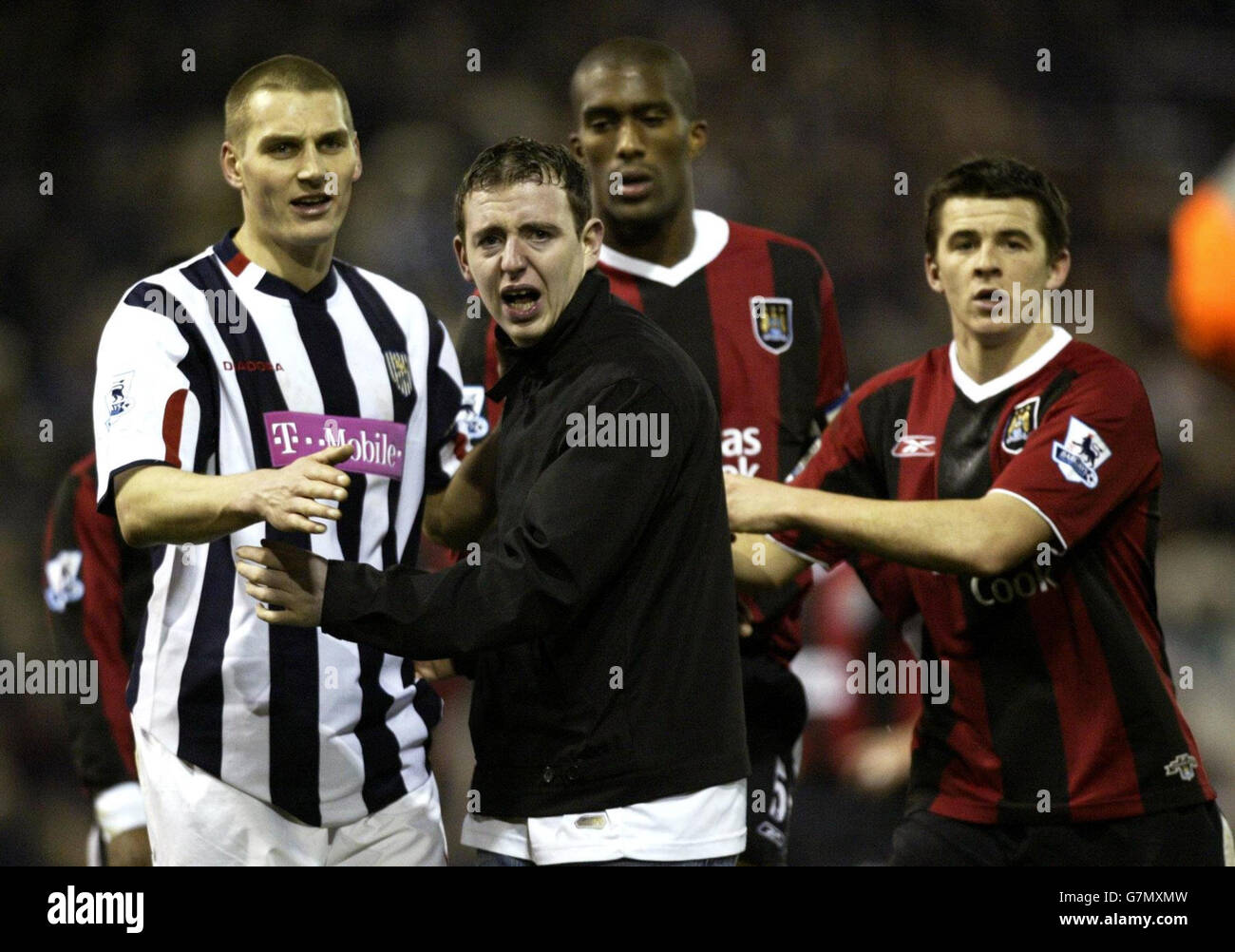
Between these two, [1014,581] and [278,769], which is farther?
[1014,581]

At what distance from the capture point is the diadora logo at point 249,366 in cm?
238

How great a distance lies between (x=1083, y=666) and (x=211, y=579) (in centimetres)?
149

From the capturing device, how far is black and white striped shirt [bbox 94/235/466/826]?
2.33 meters

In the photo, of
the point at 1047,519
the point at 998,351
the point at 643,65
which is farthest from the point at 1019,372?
the point at 643,65

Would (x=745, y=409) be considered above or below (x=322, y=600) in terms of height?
above

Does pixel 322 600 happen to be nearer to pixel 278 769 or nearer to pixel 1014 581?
pixel 278 769

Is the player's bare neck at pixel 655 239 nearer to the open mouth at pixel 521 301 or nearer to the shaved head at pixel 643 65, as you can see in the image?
the shaved head at pixel 643 65
